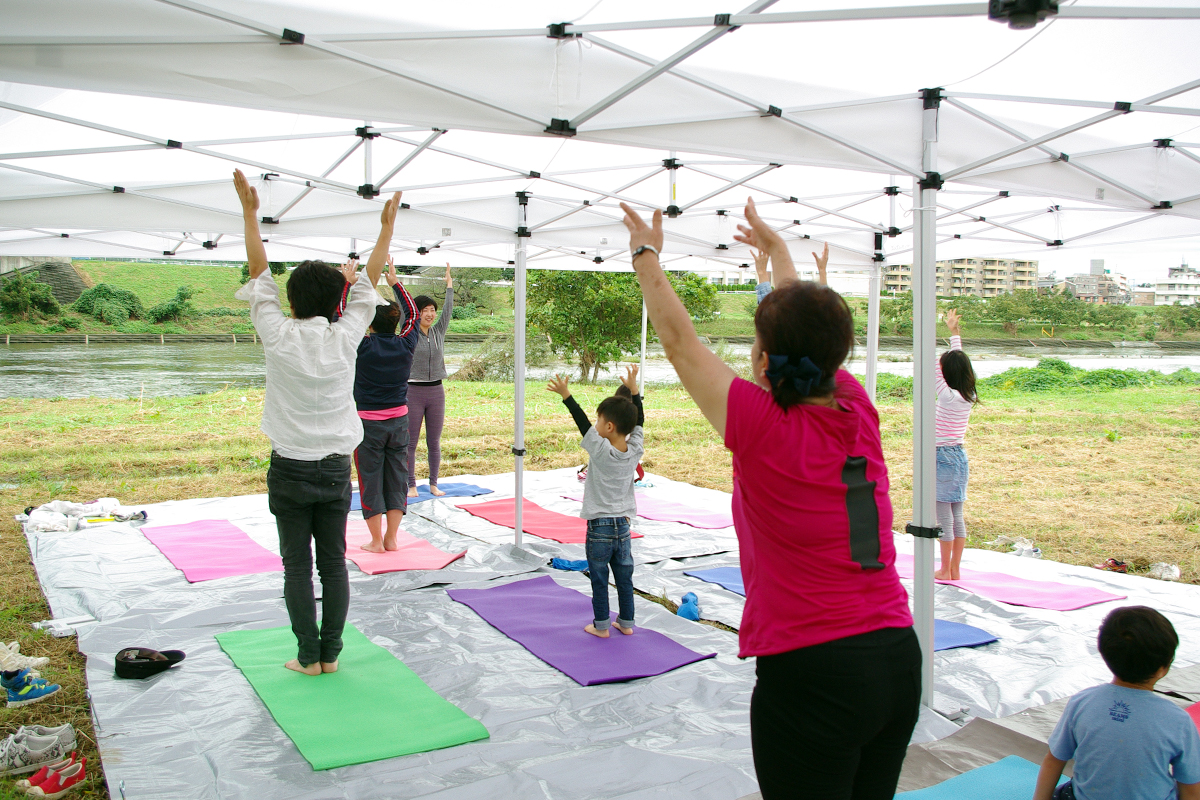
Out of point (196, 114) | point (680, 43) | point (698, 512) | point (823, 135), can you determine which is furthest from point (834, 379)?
point (698, 512)

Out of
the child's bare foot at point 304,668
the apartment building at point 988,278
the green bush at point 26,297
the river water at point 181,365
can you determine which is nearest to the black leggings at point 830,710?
the child's bare foot at point 304,668

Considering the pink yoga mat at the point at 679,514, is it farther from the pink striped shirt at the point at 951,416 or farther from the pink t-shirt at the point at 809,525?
the pink t-shirt at the point at 809,525

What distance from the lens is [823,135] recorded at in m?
3.27

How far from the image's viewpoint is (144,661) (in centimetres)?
323

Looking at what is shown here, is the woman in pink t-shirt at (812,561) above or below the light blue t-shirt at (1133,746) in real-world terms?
above

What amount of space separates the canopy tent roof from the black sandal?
7.40 ft

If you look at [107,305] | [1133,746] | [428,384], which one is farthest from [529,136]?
[107,305]

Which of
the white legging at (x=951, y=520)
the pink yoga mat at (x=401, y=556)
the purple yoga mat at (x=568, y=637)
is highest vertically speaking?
the white legging at (x=951, y=520)

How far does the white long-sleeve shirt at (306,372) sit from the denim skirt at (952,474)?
3.49 metres

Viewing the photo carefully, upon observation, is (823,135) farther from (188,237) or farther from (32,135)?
(188,237)

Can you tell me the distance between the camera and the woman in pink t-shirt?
A: 1.25m

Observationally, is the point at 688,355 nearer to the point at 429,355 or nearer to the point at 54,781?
the point at 54,781

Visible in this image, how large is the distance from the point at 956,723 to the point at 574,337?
45.7 feet

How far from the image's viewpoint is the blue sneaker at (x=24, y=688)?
3.02m
